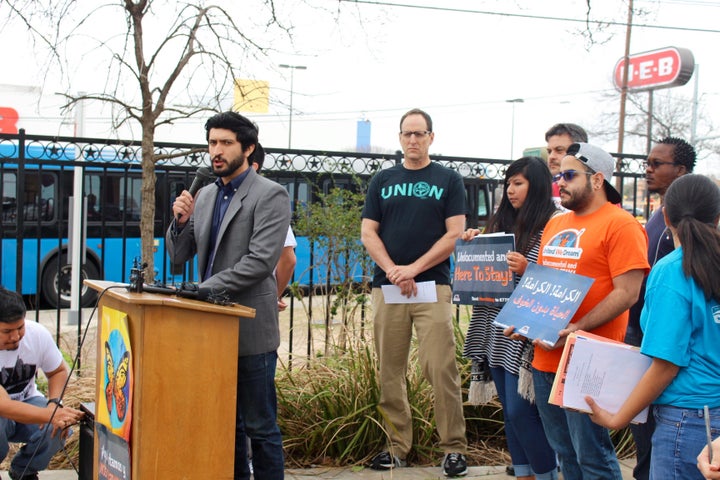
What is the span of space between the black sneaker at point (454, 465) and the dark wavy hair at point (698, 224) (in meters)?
Result: 2.58

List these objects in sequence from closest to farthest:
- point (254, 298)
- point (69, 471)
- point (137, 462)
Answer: point (137, 462) → point (254, 298) → point (69, 471)

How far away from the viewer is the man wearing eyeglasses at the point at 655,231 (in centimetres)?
382

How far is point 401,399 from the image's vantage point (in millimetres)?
5105

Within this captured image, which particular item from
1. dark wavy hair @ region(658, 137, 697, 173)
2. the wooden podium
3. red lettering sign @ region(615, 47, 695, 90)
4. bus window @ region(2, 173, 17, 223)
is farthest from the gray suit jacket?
red lettering sign @ region(615, 47, 695, 90)

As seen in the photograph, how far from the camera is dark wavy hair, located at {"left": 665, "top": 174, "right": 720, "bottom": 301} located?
2.66 m

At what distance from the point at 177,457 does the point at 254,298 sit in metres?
0.95

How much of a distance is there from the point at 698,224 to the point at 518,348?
153 cm

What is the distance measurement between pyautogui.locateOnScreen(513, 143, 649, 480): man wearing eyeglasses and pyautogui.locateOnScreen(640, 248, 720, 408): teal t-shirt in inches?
26.0

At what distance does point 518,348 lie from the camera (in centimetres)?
411

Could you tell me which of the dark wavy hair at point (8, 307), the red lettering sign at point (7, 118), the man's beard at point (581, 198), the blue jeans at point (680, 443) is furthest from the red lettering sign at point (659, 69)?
the blue jeans at point (680, 443)

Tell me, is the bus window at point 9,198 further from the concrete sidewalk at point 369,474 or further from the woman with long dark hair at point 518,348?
the woman with long dark hair at point 518,348

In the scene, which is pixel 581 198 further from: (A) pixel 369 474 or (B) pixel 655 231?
(A) pixel 369 474

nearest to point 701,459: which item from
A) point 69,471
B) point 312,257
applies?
point 69,471

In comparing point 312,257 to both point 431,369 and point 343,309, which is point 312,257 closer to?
point 343,309
